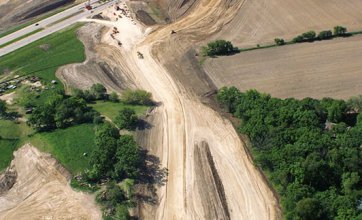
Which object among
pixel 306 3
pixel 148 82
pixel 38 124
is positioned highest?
pixel 306 3

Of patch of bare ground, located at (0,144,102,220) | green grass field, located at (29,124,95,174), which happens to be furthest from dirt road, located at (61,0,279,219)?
green grass field, located at (29,124,95,174)

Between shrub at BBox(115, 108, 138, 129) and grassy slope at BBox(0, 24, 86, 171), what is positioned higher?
grassy slope at BBox(0, 24, 86, 171)

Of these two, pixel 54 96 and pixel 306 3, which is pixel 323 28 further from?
pixel 54 96

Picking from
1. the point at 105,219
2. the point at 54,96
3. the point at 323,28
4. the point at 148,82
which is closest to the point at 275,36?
the point at 323,28

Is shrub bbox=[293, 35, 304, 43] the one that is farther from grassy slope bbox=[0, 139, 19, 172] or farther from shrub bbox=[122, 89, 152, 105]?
grassy slope bbox=[0, 139, 19, 172]

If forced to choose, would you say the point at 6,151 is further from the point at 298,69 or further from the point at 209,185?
the point at 298,69

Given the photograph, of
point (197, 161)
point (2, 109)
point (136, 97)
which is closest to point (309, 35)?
Result: point (136, 97)

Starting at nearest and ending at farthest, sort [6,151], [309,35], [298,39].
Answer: [6,151], [309,35], [298,39]
